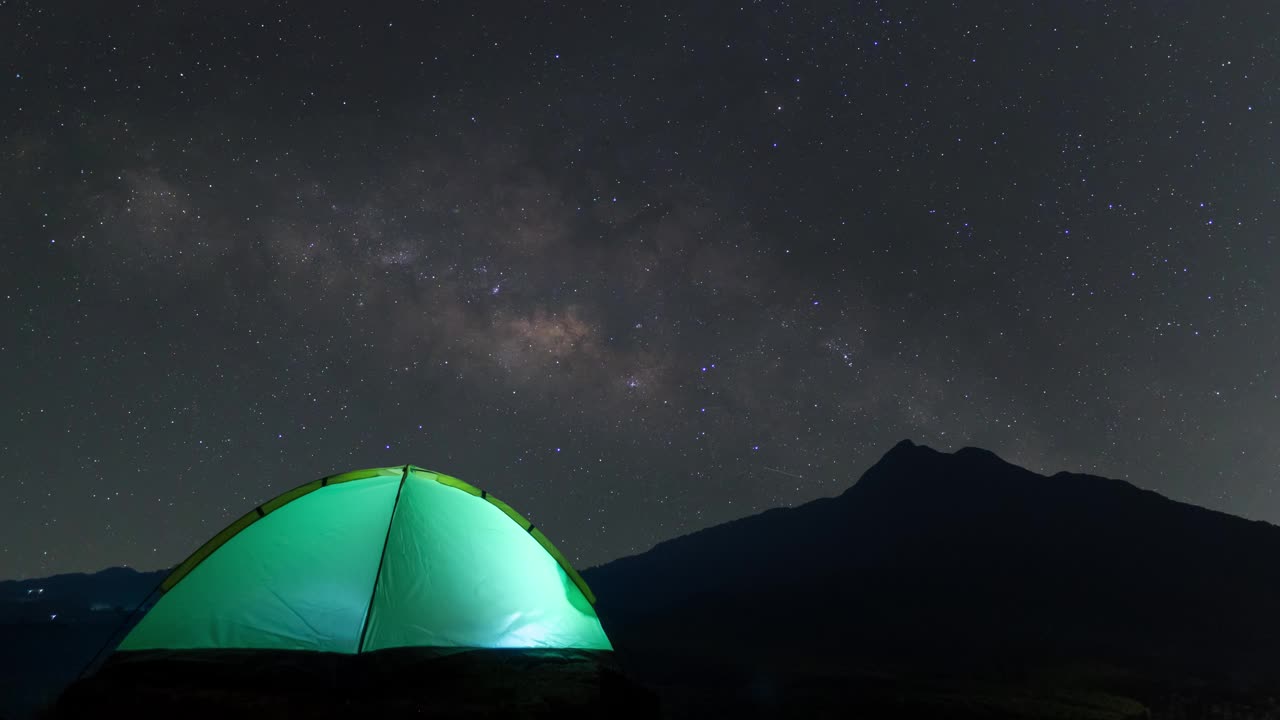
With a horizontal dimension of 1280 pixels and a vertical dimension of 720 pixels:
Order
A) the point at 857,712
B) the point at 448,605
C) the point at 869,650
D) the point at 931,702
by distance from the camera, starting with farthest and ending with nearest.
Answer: the point at 869,650 < the point at 931,702 < the point at 857,712 < the point at 448,605

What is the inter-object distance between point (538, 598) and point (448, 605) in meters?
1.02

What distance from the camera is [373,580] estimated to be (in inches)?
272

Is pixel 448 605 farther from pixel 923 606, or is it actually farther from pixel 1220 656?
pixel 923 606

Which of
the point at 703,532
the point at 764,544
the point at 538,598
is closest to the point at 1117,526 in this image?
the point at 764,544

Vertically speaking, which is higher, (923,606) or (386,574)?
(386,574)

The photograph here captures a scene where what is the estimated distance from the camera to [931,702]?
11633mm

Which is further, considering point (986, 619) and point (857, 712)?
point (986, 619)

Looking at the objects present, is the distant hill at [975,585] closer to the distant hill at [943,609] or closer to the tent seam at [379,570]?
the distant hill at [943,609]

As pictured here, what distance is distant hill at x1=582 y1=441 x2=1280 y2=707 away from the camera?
125ft

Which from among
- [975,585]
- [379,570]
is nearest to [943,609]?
[975,585]

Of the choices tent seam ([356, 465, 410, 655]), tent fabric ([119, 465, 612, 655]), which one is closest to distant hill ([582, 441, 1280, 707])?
tent fabric ([119, 465, 612, 655])

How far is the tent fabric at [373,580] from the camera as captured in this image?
6.61 meters

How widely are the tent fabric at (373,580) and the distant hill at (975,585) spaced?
1780 cm

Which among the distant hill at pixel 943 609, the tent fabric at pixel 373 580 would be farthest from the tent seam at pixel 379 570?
the distant hill at pixel 943 609
